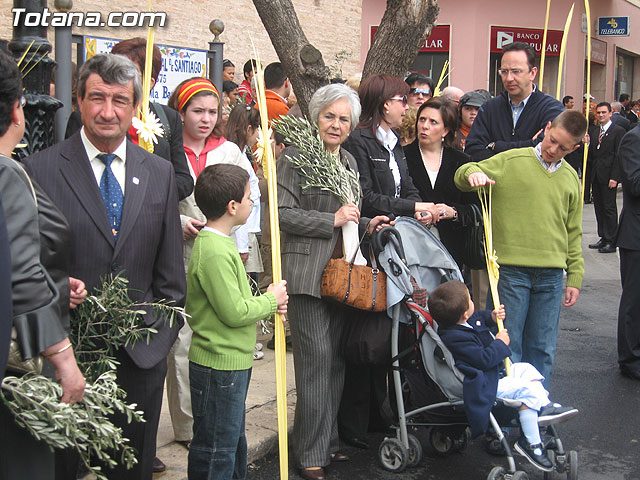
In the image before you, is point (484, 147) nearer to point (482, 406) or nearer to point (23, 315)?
point (482, 406)

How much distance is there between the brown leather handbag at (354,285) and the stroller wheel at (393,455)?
786 mm

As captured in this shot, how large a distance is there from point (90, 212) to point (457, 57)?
22723 mm

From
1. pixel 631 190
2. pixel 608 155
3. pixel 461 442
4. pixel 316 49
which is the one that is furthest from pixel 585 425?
pixel 608 155

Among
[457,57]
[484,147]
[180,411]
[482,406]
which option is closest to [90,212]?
[180,411]

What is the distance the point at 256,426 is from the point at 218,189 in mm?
1886

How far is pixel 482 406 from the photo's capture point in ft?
14.2

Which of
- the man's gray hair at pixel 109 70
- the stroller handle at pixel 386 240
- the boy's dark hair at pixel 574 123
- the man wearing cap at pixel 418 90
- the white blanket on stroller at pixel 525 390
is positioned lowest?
the white blanket on stroller at pixel 525 390

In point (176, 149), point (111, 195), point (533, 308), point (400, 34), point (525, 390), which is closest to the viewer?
point (111, 195)

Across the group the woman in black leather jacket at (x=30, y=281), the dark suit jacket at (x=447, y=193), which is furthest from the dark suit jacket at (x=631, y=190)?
the woman in black leather jacket at (x=30, y=281)

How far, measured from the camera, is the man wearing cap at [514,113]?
19.4 feet

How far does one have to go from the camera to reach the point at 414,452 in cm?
477

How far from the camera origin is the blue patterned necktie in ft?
10.9

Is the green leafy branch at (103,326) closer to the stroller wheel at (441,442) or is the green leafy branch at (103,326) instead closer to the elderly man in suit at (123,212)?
the elderly man in suit at (123,212)

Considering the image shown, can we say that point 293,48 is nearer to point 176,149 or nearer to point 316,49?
point 316,49
